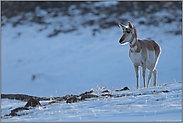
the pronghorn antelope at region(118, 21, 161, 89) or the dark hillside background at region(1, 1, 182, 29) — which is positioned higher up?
the dark hillside background at region(1, 1, 182, 29)

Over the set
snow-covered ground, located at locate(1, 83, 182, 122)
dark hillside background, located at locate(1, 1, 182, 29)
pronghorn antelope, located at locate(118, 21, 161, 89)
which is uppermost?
dark hillside background, located at locate(1, 1, 182, 29)

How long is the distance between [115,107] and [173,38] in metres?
20.9

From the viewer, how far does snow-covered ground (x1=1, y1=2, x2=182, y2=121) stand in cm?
787

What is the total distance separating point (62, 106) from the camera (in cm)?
801

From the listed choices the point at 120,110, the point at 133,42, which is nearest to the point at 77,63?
the point at 133,42

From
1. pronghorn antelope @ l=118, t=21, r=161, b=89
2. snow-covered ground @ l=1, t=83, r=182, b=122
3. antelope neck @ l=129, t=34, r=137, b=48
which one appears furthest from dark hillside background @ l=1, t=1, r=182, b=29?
snow-covered ground @ l=1, t=83, r=182, b=122

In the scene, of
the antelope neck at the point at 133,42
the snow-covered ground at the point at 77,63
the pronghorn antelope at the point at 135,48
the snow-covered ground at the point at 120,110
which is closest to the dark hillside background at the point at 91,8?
the snow-covered ground at the point at 77,63

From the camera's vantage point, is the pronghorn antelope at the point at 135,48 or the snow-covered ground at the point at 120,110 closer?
the snow-covered ground at the point at 120,110

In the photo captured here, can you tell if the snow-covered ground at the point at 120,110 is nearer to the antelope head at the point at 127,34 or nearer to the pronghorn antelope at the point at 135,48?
the pronghorn antelope at the point at 135,48

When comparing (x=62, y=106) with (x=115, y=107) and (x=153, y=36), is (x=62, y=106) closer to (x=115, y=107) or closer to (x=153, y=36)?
(x=115, y=107)

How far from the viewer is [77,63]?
2264cm

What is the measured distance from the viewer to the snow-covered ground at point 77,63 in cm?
787

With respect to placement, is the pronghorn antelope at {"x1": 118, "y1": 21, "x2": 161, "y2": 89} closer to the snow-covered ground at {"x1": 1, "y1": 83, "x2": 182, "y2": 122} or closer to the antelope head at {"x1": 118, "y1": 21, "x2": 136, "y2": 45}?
the antelope head at {"x1": 118, "y1": 21, "x2": 136, "y2": 45}

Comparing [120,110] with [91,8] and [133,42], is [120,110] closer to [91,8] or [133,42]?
[133,42]
